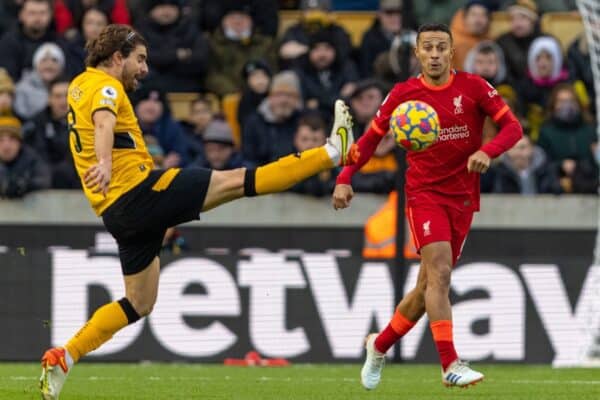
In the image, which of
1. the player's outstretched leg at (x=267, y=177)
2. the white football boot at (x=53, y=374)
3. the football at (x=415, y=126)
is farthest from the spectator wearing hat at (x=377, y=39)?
the white football boot at (x=53, y=374)

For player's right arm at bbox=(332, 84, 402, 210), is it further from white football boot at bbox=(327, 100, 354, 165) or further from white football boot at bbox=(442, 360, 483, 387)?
white football boot at bbox=(442, 360, 483, 387)

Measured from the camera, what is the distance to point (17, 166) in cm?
1692

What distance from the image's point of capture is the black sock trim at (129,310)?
1080 centimetres

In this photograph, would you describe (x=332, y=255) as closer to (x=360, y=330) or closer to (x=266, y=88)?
(x=360, y=330)

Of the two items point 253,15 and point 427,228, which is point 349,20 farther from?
point 427,228

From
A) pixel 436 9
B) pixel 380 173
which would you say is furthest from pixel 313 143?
pixel 436 9

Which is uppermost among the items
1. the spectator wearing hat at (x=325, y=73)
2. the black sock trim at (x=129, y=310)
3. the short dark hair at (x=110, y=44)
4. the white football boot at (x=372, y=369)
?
the short dark hair at (x=110, y=44)

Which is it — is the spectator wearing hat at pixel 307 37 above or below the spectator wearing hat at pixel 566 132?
above

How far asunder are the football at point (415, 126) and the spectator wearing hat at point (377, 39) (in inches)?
321

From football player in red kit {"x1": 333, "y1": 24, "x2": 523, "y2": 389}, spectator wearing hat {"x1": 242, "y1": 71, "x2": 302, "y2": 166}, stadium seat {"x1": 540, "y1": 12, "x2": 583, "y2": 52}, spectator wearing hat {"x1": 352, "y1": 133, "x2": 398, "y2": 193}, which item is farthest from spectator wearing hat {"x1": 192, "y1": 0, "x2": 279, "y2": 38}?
football player in red kit {"x1": 333, "y1": 24, "x2": 523, "y2": 389}

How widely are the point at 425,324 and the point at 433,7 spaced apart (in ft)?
17.8

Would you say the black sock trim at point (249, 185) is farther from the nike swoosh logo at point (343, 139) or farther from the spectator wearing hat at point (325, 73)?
the spectator wearing hat at point (325, 73)

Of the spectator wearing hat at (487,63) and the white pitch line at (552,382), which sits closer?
the white pitch line at (552,382)

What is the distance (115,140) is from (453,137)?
2249 millimetres
